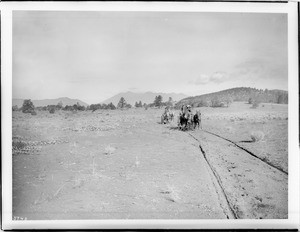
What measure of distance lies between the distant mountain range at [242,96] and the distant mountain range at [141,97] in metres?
0.07

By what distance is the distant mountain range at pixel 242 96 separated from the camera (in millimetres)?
3482

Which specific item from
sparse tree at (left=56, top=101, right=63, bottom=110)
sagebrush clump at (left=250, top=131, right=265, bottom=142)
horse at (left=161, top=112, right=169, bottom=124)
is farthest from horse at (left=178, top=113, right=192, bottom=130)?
sparse tree at (left=56, top=101, right=63, bottom=110)

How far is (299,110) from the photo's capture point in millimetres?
3480

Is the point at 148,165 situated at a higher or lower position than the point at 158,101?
lower

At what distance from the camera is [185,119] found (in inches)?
141

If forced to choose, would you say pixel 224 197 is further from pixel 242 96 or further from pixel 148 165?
pixel 242 96

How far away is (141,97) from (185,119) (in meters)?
0.50

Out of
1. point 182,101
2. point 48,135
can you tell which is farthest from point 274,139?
point 48,135

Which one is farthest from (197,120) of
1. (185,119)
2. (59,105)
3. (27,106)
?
(27,106)

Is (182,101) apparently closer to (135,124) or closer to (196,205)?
(135,124)

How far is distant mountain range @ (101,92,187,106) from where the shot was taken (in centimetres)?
345

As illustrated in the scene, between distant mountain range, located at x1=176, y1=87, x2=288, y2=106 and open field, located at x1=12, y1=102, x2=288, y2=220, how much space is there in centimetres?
8

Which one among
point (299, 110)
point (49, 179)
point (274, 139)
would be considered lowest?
point (49, 179)

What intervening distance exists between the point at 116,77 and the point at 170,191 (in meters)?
1.21
